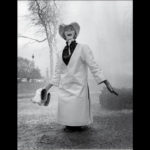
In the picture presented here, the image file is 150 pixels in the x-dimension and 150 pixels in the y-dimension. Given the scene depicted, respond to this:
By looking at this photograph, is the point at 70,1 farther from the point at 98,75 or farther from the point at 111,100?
the point at 111,100

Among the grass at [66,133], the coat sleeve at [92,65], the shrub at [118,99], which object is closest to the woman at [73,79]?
the coat sleeve at [92,65]

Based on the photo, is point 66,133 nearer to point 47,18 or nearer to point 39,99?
point 39,99

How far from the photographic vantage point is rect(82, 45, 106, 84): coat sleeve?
225 cm

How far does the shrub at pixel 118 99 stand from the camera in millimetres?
2519

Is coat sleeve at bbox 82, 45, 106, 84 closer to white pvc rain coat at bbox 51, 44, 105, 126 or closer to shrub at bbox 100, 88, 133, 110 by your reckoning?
white pvc rain coat at bbox 51, 44, 105, 126

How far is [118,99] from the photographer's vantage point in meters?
2.56

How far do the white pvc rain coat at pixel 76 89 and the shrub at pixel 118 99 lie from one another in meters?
0.22

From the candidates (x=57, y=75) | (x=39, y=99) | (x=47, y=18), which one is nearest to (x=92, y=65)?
(x=57, y=75)

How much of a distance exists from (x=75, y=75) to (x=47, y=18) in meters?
0.79

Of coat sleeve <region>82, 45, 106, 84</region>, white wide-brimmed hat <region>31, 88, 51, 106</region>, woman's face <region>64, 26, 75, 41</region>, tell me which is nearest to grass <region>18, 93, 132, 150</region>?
white wide-brimmed hat <region>31, 88, 51, 106</region>

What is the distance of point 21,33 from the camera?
273 cm

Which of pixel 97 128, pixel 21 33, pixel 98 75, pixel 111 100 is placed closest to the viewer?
pixel 98 75
